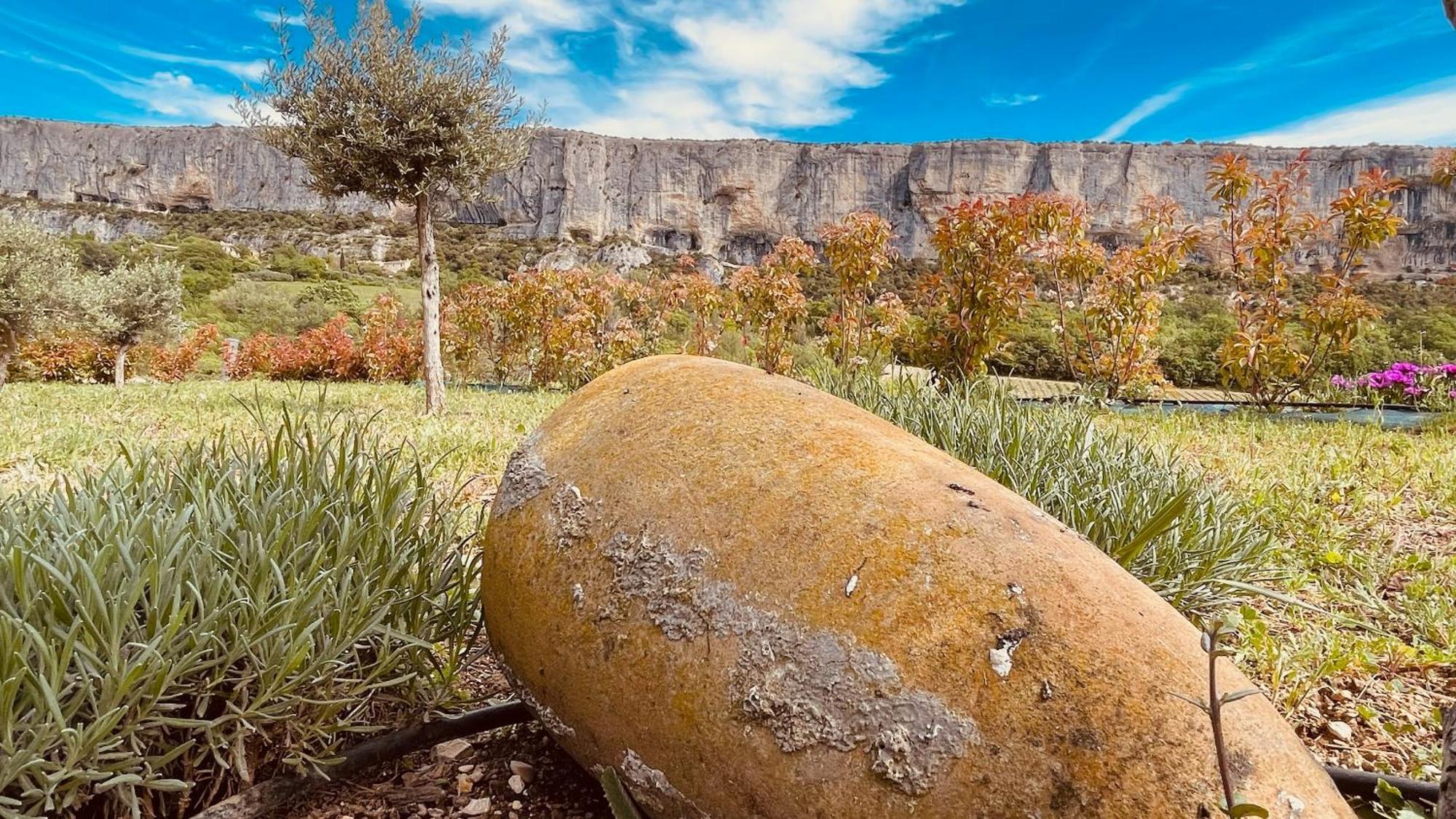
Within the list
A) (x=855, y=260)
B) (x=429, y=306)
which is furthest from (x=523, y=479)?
(x=429, y=306)

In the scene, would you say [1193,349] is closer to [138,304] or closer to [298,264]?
[138,304]

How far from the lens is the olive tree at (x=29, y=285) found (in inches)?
450

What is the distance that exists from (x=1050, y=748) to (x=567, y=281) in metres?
14.7

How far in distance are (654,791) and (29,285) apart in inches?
597

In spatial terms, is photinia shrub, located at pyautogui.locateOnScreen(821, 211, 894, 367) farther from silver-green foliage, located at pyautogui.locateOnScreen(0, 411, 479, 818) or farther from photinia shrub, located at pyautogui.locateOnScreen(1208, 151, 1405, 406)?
silver-green foliage, located at pyautogui.locateOnScreen(0, 411, 479, 818)

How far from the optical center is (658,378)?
1.75 m

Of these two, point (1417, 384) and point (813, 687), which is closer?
point (813, 687)

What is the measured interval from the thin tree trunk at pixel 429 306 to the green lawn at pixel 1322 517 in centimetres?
79

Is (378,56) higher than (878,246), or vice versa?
(378,56)

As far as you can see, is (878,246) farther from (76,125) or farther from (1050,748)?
(76,125)

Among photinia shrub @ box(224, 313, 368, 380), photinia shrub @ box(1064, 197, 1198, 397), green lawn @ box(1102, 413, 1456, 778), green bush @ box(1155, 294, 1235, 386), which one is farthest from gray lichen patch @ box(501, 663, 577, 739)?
photinia shrub @ box(224, 313, 368, 380)

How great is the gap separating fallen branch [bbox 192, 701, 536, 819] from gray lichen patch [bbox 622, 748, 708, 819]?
1.60ft

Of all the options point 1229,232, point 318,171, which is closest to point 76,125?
point 318,171

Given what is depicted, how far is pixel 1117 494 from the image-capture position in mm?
2650
